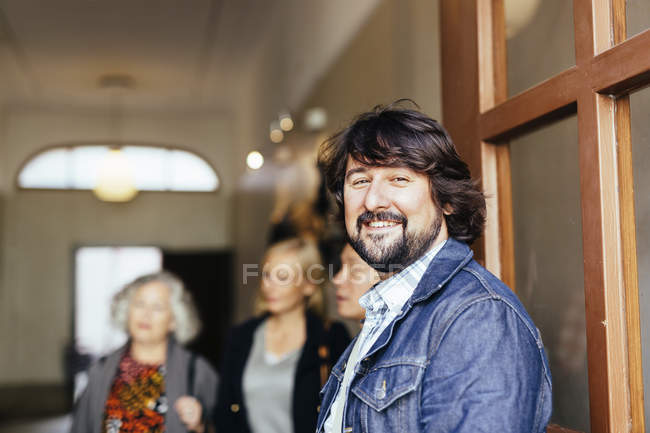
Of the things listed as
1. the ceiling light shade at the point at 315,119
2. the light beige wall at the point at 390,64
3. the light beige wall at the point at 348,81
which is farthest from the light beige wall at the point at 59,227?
the light beige wall at the point at 390,64

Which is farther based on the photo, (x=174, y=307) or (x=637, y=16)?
(x=174, y=307)

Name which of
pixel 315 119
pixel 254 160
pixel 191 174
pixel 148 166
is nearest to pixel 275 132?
pixel 254 160

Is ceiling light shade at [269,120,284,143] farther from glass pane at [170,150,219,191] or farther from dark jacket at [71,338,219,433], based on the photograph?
dark jacket at [71,338,219,433]

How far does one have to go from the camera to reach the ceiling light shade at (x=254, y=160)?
503 cm

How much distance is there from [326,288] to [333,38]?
3.89 feet

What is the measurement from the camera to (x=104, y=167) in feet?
17.2

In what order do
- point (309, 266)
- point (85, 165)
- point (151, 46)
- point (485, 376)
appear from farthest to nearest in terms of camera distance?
1. point (85, 165)
2. point (151, 46)
3. point (309, 266)
4. point (485, 376)

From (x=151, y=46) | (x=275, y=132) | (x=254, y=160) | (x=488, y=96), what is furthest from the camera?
(x=254, y=160)

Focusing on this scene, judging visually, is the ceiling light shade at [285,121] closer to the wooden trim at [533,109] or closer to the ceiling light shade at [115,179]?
the ceiling light shade at [115,179]

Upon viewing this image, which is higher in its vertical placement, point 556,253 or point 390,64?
point 390,64

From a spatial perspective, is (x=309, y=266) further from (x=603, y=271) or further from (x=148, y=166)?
(x=148, y=166)

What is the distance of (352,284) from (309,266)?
90 cm

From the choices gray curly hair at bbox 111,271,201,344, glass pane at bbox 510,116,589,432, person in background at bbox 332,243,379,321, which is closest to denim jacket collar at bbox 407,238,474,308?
glass pane at bbox 510,116,589,432

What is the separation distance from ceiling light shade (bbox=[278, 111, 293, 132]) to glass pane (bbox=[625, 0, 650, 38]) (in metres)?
3.21
